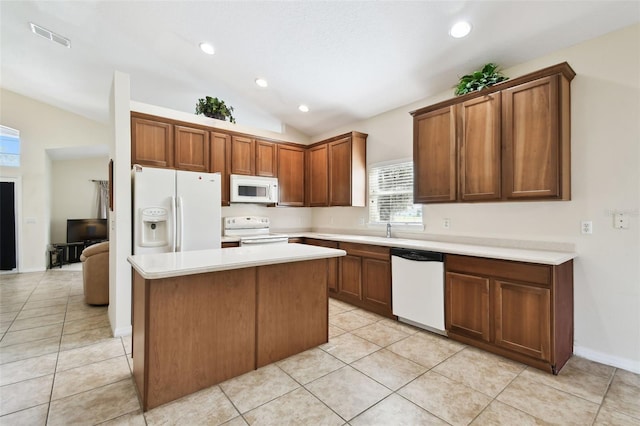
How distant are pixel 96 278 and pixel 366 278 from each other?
3.66m

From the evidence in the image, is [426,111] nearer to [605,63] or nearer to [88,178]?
[605,63]

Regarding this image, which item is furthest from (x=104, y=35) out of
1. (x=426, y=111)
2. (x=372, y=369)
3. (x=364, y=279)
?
(x=372, y=369)

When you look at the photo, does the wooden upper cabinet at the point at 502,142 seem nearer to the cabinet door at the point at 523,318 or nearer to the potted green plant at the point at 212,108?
the cabinet door at the point at 523,318

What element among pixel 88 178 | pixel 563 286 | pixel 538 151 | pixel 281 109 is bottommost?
pixel 563 286

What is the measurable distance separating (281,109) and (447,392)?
4348 millimetres

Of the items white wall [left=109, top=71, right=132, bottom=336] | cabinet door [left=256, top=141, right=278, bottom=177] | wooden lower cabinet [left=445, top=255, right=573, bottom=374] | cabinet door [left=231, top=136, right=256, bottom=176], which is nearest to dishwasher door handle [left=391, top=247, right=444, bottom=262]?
wooden lower cabinet [left=445, top=255, right=573, bottom=374]

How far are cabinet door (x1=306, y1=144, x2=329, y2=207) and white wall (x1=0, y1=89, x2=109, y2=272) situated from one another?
18.5ft

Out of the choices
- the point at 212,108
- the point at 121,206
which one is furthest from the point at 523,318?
the point at 212,108

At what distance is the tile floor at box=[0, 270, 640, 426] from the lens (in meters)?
1.73

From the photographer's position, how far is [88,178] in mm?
7906

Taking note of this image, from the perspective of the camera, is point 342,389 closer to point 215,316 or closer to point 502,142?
point 215,316

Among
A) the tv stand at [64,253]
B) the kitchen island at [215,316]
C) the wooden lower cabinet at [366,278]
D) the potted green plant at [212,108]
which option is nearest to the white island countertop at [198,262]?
the kitchen island at [215,316]

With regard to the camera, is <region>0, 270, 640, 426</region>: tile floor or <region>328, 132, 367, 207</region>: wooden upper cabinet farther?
<region>328, 132, 367, 207</region>: wooden upper cabinet

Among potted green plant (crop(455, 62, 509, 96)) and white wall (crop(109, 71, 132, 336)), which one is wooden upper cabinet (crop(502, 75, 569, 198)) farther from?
white wall (crop(109, 71, 132, 336))
